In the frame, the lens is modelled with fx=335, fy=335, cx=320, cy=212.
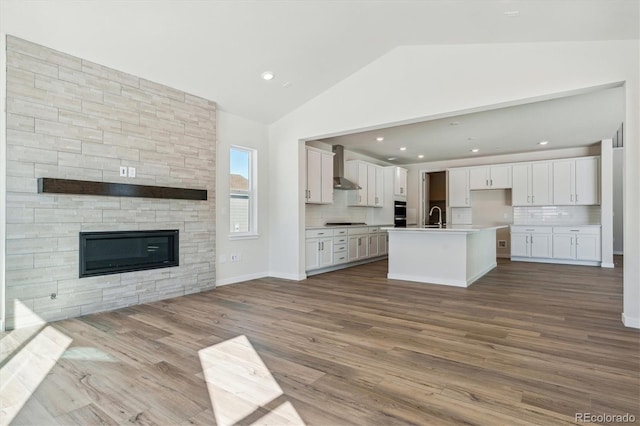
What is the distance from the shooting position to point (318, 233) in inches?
245

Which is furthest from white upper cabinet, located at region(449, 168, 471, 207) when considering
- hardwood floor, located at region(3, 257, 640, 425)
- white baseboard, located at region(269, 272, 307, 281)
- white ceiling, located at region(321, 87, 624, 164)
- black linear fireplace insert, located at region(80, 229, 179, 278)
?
black linear fireplace insert, located at region(80, 229, 179, 278)

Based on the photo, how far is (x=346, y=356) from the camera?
2572 mm

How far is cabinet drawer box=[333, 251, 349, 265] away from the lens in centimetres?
666

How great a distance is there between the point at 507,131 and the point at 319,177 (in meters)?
3.64

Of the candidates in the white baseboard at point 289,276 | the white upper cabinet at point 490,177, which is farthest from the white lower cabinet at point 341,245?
the white upper cabinet at point 490,177

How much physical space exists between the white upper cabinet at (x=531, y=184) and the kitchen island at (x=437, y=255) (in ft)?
9.20

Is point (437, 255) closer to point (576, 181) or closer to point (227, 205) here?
point (227, 205)

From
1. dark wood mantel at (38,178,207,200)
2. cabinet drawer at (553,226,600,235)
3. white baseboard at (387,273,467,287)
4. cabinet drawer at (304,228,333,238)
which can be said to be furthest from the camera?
cabinet drawer at (553,226,600,235)

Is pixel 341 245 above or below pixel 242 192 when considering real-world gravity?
below

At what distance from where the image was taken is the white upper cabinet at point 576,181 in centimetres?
737

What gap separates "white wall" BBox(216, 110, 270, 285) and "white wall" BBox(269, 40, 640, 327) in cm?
16

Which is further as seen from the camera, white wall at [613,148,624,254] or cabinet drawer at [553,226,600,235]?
white wall at [613,148,624,254]

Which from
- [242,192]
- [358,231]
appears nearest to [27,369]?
[242,192]

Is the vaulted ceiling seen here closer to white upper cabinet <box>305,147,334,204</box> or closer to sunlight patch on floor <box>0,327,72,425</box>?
white upper cabinet <box>305,147,334,204</box>
